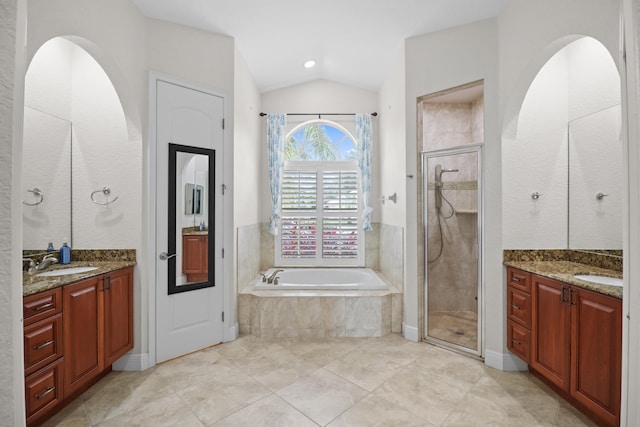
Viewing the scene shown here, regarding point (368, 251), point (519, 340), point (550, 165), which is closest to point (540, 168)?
point (550, 165)

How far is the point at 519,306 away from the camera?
7.72 feet

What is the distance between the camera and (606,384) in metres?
1.66

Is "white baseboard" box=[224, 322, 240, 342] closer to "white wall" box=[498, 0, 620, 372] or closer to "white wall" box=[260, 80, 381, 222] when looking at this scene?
"white wall" box=[260, 80, 381, 222]

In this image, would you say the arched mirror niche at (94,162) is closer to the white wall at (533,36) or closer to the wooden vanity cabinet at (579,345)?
the white wall at (533,36)

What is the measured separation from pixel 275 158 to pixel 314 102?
101cm

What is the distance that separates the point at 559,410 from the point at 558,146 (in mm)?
1927

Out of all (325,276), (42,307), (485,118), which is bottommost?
(325,276)

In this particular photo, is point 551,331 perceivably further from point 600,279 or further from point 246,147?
point 246,147

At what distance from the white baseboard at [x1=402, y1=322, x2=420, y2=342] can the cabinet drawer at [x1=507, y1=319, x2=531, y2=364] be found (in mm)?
782

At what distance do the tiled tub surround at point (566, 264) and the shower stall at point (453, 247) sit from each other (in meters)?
0.33

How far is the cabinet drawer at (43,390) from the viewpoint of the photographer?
1629 millimetres

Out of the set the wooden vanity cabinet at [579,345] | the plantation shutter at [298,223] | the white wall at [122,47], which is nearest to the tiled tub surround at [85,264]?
the white wall at [122,47]

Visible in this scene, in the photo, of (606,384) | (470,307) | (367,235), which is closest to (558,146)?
(470,307)

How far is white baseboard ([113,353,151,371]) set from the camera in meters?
2.43
